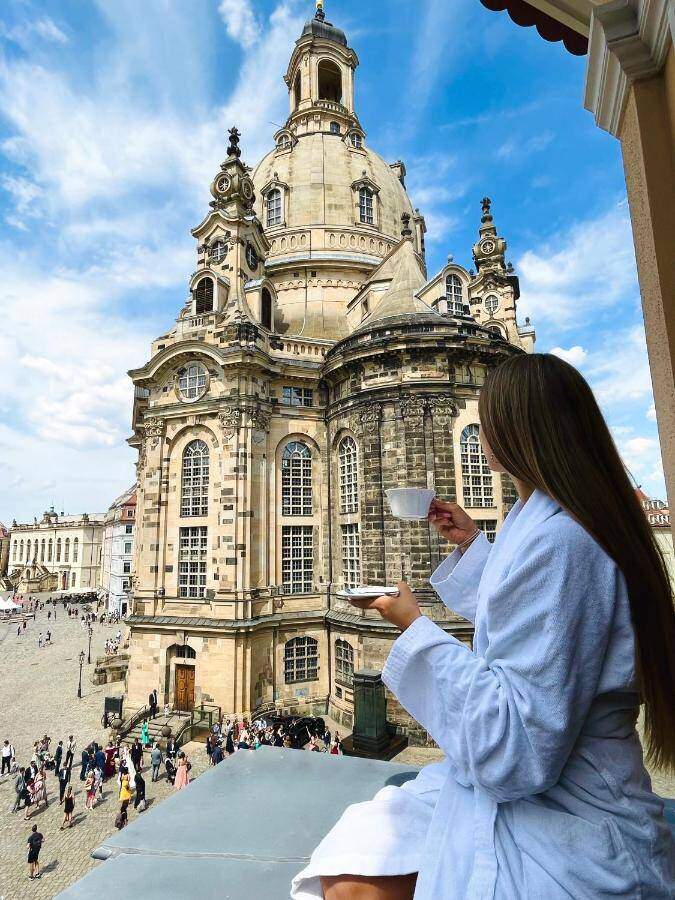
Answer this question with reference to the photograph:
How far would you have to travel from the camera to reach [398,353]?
2048 centimetres

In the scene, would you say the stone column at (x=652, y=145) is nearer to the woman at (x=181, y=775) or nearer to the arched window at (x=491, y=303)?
the woman at (x=181, y=775)

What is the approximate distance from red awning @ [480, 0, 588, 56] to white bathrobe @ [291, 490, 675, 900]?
3358 millimetres

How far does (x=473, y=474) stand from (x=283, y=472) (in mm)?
8165

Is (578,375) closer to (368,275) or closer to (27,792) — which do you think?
(27,792)

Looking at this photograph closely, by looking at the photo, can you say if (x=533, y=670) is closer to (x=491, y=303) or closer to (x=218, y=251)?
(x=218, y=251)

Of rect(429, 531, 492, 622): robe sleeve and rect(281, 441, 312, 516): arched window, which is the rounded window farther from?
rect(429, 531, 492, 622): robe sleeve

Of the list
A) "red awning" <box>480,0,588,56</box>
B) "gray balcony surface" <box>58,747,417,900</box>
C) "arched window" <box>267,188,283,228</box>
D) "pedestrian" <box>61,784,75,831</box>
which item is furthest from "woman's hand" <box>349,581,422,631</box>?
"arched window" <box>267,188,283,228</box>

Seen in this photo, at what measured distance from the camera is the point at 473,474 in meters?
20.3

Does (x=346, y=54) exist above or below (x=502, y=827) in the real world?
above

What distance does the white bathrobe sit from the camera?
1.41 meters

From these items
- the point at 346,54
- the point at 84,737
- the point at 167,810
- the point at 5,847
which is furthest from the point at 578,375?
the point at 346,54

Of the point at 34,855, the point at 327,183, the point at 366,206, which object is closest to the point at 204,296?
the point at 327,183

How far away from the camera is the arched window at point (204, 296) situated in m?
23.5

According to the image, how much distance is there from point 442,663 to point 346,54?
151ft
